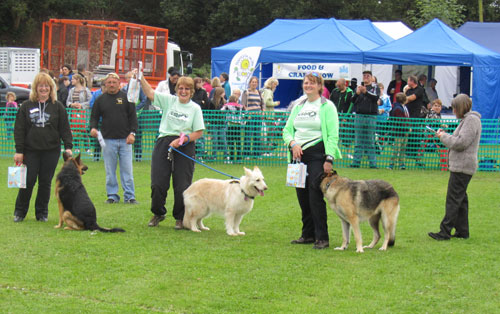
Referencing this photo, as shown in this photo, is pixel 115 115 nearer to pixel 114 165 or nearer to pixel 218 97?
pixel 114 165

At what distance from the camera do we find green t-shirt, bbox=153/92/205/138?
784 cm

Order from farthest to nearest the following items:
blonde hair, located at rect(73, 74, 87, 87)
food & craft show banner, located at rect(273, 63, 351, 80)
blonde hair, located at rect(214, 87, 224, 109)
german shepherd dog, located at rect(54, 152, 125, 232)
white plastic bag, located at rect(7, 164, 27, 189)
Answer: food & craft show banner, located at rect(273, 63, 351, 80)
blonde hair, located at rect(214, 87, 224, 109)
blonde hair, located at rect(73, 74, 87, 87)
white plastic bag, located at rect(7, 164, 27, 189)
german shepherd dog, located at rect(54, 152, 125, 232)

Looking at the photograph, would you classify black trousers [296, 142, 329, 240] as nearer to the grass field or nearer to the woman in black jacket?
the grass field

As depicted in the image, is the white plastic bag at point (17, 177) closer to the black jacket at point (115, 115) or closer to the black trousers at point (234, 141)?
the black jacket at point (115, 115)

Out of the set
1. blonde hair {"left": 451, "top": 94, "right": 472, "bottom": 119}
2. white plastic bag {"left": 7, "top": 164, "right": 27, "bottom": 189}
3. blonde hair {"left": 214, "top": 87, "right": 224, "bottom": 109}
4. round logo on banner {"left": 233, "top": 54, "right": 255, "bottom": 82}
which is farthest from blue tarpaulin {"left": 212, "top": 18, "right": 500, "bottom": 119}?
white plastic bag {"left": 7, "top": 164, "right": 27, "bottom": 189}

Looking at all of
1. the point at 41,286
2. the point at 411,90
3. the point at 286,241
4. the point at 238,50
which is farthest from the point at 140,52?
the point at 41,286

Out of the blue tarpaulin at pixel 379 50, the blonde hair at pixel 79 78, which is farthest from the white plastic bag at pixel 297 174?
the blue tarpaulin at pixel 379 50

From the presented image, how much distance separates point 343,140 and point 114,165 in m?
6.46

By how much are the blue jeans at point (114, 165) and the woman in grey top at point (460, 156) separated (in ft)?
15.9

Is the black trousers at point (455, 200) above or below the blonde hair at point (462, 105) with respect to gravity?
below

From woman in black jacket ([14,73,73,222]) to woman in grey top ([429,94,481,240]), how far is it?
16.0ft

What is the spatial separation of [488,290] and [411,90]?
9974mm

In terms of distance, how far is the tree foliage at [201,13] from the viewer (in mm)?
39562

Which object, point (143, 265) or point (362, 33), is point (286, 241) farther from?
point (362, 33)
